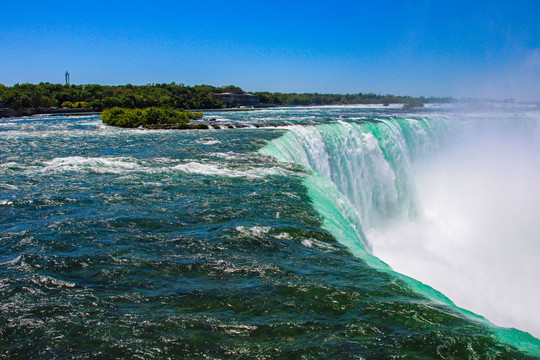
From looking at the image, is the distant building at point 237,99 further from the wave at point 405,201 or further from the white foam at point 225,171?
the white foam at point 225,171

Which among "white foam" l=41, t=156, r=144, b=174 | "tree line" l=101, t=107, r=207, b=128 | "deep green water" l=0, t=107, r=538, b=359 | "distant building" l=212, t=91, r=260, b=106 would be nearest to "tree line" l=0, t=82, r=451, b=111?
"distant building" l=212, t=91, r=260, b=106

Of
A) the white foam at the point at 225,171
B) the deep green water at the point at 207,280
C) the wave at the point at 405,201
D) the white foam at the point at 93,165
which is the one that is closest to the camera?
the deep green water at the point at 207,280

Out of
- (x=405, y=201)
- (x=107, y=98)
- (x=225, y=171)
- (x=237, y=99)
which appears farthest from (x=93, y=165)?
(x=237, y=99)

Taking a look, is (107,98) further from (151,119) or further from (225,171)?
(225,171)

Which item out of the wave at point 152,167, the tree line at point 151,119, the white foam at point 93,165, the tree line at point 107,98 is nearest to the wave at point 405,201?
the wave at point 152,167

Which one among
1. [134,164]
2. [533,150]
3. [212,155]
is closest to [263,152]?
[212,155]
